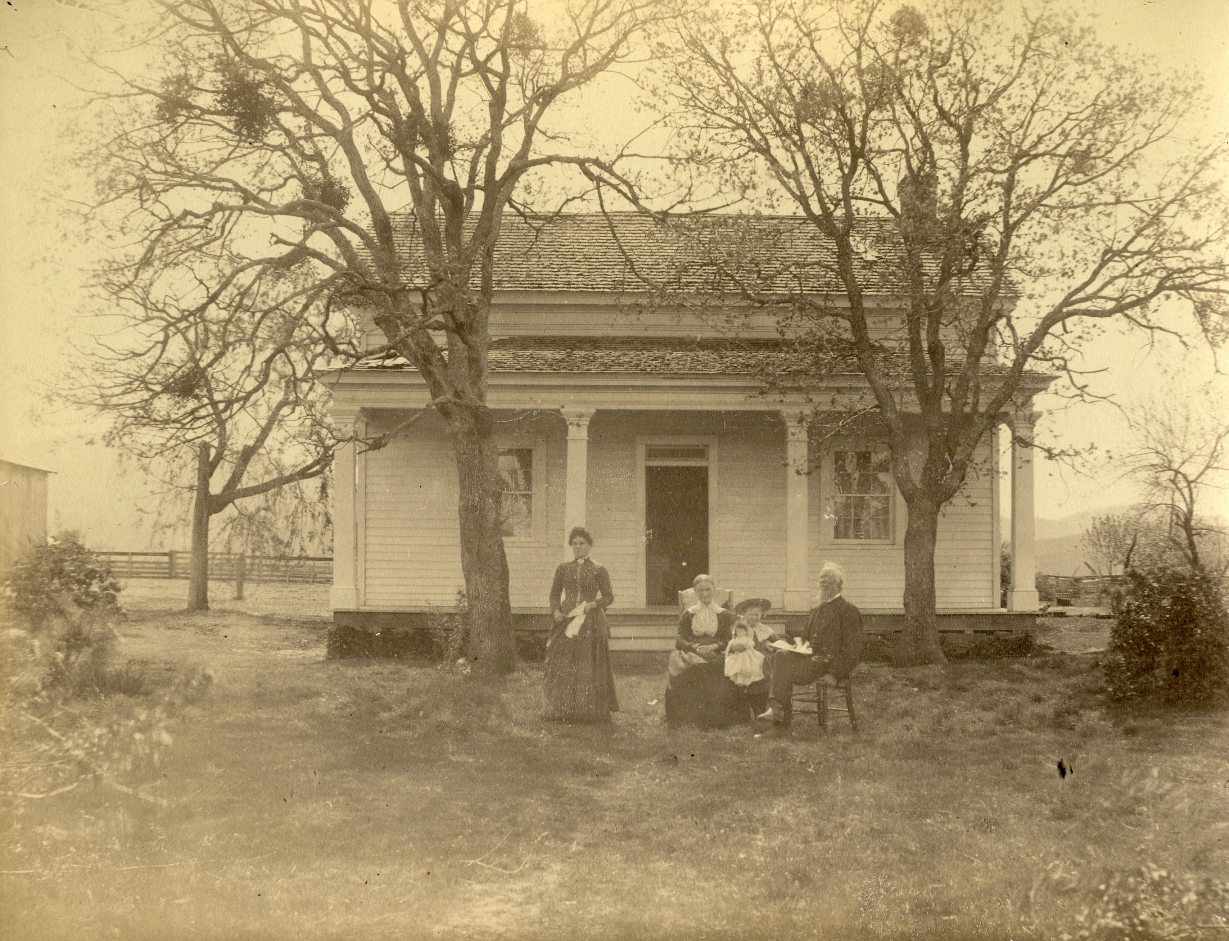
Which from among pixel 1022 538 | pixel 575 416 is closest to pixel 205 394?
pixel 575 416

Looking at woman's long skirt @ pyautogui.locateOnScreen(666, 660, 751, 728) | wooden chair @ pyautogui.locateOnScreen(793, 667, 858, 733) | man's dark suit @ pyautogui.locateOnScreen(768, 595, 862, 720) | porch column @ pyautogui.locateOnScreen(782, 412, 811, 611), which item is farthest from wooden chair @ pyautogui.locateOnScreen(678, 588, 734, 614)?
porch column @ pyautogui.locateOnScreen(782, 412, 811, 611)

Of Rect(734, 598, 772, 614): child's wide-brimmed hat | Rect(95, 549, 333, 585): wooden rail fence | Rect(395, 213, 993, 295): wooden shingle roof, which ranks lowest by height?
Rect(734, 598, 772, 614): child's wide-brimmed hat

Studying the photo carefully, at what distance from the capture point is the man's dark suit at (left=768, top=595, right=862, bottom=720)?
8453 mm

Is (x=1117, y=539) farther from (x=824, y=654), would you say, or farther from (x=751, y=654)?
(x=751, y=654)

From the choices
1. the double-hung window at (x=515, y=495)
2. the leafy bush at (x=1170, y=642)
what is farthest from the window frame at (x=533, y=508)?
the leafy bush at (x=1170, y=642)

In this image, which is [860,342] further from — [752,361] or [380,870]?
[380,870]

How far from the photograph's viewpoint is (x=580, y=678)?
8719mm

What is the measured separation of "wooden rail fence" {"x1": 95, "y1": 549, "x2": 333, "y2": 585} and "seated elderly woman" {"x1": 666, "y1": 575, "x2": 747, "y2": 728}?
433 centimetres

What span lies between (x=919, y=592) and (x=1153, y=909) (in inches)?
213

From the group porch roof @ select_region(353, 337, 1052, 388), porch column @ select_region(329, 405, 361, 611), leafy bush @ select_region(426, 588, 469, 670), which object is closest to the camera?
leafy bush @ select_region(426, 588, 469, 670)

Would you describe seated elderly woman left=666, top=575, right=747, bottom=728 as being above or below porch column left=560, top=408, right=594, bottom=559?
below

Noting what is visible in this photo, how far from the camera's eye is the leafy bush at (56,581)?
6652mm

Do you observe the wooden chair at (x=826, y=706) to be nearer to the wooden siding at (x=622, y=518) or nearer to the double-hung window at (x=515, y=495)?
the wooden siding at (x=622, y=518)

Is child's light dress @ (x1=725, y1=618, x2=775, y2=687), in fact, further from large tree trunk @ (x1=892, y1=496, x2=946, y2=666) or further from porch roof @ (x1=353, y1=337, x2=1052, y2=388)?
porch roof @ (x1=353, y1=337, x2=1052, y2=388)
